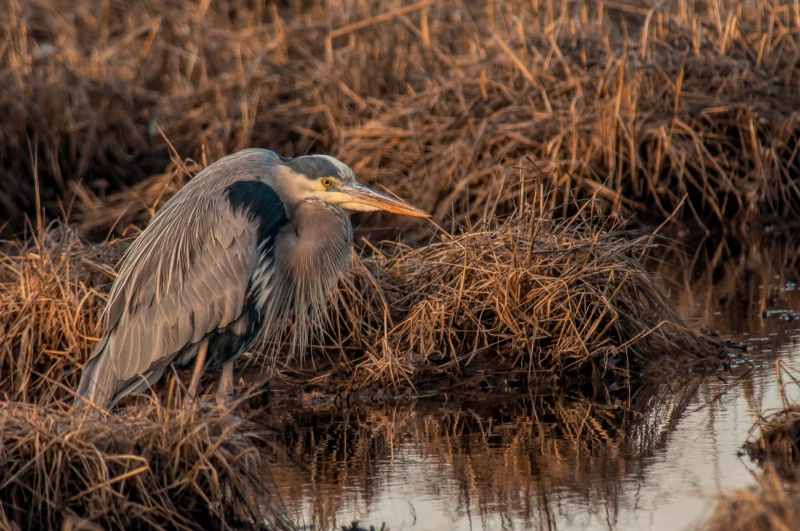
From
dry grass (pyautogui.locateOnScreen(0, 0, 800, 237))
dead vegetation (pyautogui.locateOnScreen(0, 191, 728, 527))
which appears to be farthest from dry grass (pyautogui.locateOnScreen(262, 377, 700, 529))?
dry grass (pyautogui.locateOnScreen(0, 0, 800, 237))

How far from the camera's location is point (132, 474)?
3.94 meters

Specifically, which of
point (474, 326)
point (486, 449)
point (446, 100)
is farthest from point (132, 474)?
point (446, 100)

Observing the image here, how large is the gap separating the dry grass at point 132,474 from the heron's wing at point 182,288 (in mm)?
1458

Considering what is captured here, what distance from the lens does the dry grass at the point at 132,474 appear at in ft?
13.2

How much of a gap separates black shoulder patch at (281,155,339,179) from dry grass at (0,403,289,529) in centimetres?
170

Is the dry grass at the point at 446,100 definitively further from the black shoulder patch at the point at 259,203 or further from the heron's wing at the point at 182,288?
the heron's wing at the point at 182,288

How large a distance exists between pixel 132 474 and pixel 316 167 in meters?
2.04

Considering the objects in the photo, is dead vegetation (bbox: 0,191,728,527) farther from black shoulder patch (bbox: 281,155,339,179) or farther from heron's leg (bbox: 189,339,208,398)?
black shoulder patch (bbox: 281,155,339,179)

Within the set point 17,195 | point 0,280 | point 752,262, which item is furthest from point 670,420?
point 17,195

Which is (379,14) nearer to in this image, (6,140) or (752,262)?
(6,140)

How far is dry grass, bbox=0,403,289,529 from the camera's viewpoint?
13.2 feet

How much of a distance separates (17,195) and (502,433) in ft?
18.6

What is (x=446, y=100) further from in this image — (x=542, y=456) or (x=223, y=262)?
(x=542, y=456)

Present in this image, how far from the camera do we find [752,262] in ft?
27.0
